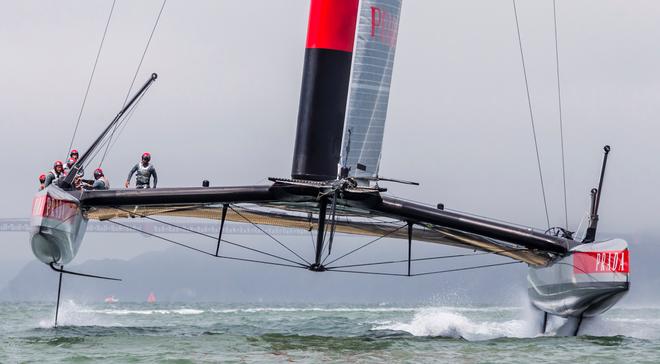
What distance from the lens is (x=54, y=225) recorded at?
41.9 ft

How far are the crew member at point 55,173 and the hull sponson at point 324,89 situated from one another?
3319 millimetres

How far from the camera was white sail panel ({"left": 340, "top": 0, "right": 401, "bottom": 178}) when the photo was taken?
1363 cm

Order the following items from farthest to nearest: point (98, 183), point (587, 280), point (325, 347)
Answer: point (98, 183), point (587, 280), point (325, 347)

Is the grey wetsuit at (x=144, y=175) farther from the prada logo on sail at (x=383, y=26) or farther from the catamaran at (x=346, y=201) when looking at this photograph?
the prada logo on sail at (x=383, y=26)

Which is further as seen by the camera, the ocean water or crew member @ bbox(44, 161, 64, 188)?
crew member @ bbox(44, 161, 64, 188)

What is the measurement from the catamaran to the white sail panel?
0.04 feet

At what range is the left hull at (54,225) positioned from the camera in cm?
1270

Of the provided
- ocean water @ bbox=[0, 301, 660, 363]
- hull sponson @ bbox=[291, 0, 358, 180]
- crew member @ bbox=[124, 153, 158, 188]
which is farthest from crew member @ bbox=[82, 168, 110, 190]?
hull sponson @ bbox=[291, 0, 358, 180]

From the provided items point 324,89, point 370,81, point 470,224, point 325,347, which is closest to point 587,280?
point 470,224

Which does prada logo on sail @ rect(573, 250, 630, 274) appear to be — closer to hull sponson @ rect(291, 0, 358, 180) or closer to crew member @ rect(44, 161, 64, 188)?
hull sponson @ rect(291, 0, 358, 180)

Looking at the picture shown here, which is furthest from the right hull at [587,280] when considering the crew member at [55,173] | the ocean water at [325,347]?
the crew member at [55,173]

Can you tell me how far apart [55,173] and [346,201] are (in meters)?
3.85

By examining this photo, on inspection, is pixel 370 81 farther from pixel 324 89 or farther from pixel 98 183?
pixel 98 183

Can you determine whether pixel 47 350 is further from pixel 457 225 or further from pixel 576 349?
pixel 576 349
